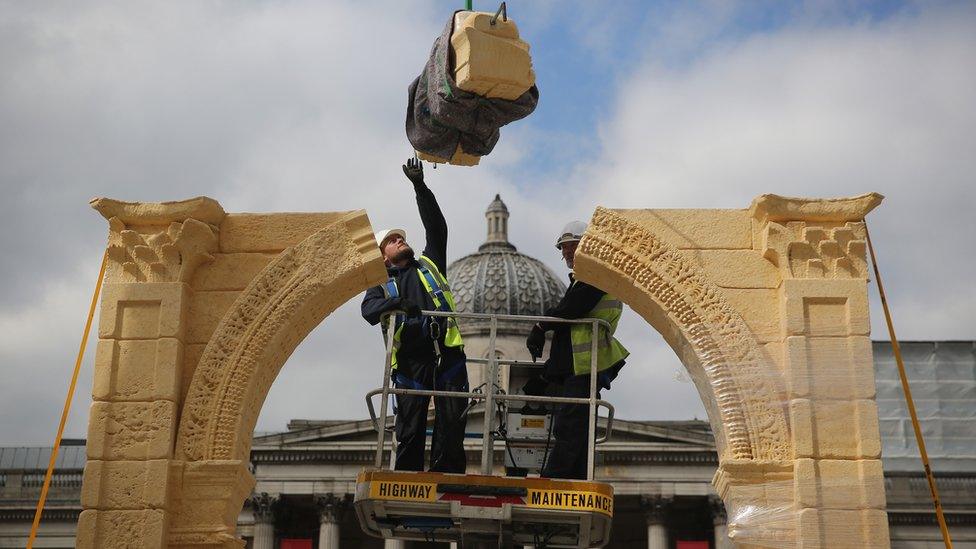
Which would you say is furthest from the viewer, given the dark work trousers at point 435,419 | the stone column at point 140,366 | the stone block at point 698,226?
the dark work trousers at point 435,419

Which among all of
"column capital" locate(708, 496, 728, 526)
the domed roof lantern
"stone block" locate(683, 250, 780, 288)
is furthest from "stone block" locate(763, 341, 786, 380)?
the domed roof lantern

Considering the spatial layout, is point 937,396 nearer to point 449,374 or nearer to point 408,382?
point 449,374

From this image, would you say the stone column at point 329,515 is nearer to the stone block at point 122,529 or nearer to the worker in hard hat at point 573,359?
the worker in hard hat at point 573,359

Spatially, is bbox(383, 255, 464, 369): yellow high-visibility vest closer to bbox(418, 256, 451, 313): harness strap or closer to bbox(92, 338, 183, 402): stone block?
bbox(418, 256, 451, 313): harness strap

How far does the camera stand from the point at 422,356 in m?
10.2

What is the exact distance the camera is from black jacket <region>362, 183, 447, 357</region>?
398 inches

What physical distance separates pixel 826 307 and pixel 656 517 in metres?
41.3

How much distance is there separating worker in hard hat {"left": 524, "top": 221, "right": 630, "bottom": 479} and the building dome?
146 ft

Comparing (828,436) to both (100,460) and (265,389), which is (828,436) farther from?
(100,460)

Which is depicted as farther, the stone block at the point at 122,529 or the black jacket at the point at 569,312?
the black jacket at the point at 569,312

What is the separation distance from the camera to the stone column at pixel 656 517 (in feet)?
163

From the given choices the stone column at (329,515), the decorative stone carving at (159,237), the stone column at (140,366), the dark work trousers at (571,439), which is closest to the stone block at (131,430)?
the stone column at (140,366)

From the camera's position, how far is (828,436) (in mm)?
9242

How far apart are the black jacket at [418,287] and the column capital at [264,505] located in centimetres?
3990
